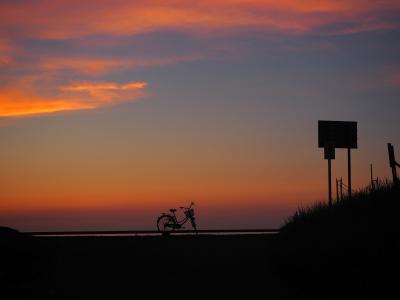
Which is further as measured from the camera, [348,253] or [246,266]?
[246,266]

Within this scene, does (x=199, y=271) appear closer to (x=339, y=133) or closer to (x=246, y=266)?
(x=246, y=266)

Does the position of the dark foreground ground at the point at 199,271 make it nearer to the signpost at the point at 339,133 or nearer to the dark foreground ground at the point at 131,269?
the dark foreground ground at the point at 131,269

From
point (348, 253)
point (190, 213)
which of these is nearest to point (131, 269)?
point (348, 253)

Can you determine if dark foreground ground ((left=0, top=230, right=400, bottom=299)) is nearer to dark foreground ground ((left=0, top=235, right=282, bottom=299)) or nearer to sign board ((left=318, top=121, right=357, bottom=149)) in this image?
dark foreground ground ((left=0, top=235, right=282, bottom=299))

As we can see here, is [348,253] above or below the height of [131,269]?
above

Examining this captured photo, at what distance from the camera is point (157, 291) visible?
1445cm

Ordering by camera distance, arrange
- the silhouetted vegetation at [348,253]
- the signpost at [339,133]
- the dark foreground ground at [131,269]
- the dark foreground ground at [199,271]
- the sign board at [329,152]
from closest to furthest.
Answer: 1. the silhouetted vegetation at [348,253]
2. the dark foreground ground at [199,271]
3. the dark foreground ground at [131,269]
4. the signpost at [339,133]
5. the sign board at [329,152]

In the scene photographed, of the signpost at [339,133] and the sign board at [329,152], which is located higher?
the signpost at [339,133]

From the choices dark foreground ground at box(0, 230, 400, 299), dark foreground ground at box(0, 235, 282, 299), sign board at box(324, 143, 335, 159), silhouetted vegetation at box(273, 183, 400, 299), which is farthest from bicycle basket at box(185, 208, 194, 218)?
silhouetted vegetation at box(273, 183, 400, 299)

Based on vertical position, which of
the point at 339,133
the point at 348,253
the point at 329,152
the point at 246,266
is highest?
the point at 339,133

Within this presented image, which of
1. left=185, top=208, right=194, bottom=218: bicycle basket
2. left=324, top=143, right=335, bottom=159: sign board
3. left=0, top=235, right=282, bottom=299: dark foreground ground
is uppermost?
left=324, top=143, right=335, bottom=159: sign board

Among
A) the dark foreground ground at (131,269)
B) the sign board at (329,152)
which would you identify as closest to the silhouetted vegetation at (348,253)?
the dark foreground ground at (131,269)

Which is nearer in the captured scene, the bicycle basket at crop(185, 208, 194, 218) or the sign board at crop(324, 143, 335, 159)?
the sign board at crop(324, 143, 335, 159)

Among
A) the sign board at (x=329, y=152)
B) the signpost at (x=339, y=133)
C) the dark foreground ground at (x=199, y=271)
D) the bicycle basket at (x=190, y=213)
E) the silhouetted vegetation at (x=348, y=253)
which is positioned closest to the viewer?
the silhouetted vegetation at (x=348, y=253)
